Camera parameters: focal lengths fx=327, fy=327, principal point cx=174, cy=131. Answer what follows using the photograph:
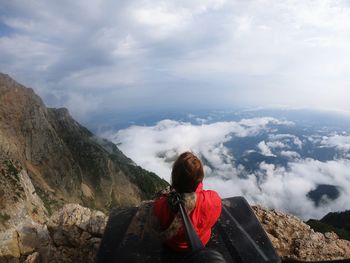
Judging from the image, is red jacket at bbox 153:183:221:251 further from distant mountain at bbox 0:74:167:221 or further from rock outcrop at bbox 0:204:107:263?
distant mountain at bbox 0:74:167:221

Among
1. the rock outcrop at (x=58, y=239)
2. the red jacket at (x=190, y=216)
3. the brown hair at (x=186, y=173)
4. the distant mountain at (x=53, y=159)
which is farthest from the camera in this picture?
the distant mountain at (x=53, y=159)

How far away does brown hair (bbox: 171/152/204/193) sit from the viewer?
509 centimetres

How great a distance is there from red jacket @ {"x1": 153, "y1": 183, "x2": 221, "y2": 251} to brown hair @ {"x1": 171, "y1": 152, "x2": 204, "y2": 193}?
32 cm

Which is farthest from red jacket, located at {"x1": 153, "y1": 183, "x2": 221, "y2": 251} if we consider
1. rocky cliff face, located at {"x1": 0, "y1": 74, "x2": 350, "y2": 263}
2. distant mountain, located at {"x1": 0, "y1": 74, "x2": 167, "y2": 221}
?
distant mountain, located at {"x1": 0, "y1": 74, "x2": 167, "y2": 221}

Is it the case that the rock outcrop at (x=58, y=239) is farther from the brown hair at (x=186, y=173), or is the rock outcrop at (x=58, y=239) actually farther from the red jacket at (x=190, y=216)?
the brown hair at (x=186, y=173)

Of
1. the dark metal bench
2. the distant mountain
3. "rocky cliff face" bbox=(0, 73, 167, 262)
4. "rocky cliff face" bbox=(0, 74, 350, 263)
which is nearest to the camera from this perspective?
the dark metal bench

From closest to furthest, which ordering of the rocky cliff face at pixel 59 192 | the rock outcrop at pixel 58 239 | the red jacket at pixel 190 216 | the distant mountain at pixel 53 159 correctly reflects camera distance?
the red jacket at pixel 190 216 → the rock outcrop at pixel 58 239 → the rocky cliff face at pixel 59 192 → the distant mountain at pixel 53 159

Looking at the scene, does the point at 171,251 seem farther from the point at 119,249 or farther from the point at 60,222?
the point at 60,222

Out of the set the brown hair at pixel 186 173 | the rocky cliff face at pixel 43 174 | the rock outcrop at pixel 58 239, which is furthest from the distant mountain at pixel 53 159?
the brown hair at pixel 186 173

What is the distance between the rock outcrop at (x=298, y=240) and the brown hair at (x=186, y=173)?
5659mm

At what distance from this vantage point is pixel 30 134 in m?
76.9

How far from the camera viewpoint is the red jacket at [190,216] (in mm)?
5730

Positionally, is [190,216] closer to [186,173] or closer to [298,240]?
[186,173]

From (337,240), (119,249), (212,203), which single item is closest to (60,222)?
(119,249)
